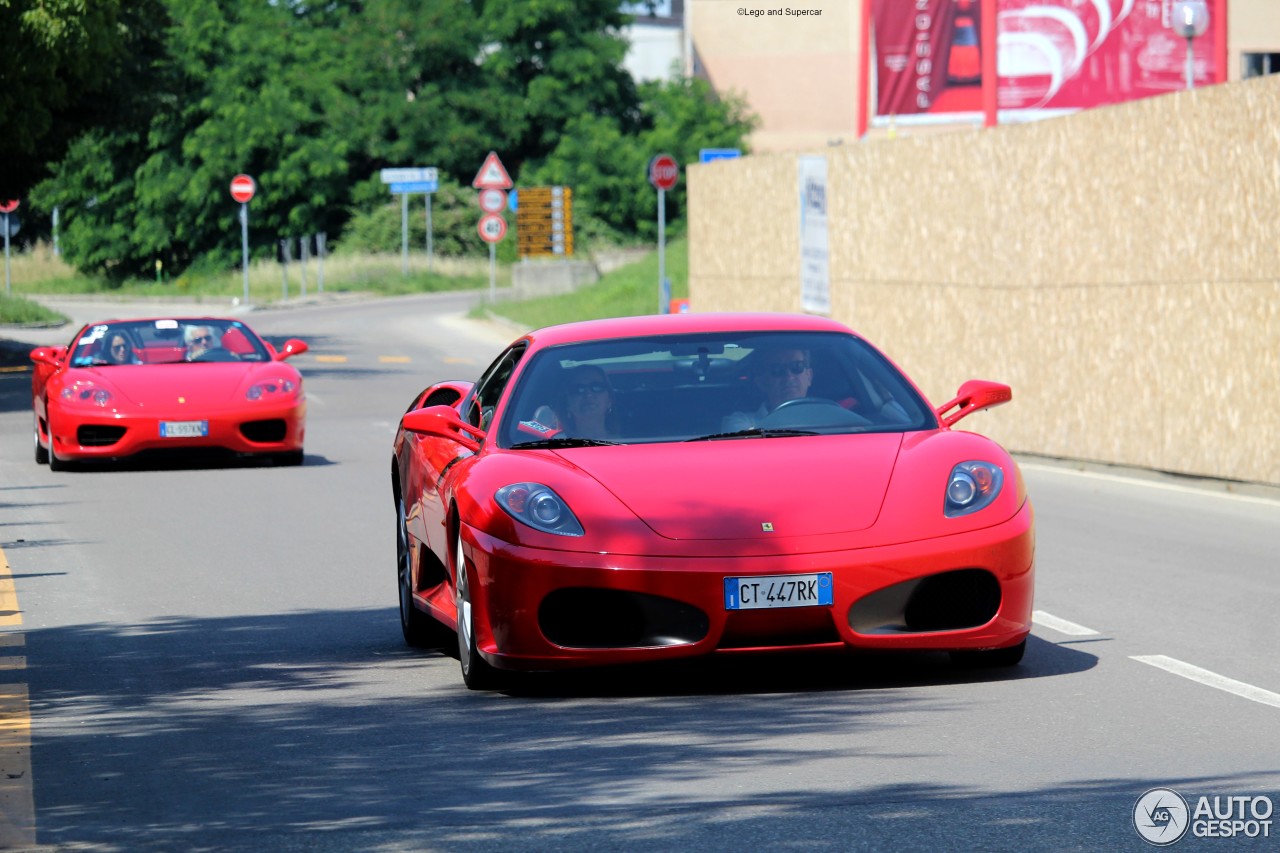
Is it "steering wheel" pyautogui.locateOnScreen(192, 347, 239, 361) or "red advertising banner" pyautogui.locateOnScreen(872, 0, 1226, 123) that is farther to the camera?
"red advertising banner" pyautogui.locateOnScreen(872, 0, 1226, 123)

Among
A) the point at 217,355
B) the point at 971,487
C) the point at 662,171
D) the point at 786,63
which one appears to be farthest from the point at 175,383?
the point at 786,63

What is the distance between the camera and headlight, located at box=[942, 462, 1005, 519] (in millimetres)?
7973

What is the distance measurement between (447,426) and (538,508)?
97cm

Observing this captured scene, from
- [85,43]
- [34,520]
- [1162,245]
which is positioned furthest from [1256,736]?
[85,43]

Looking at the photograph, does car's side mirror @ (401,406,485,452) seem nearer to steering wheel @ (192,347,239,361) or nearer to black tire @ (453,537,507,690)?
black tire @ (453,537,507,690)

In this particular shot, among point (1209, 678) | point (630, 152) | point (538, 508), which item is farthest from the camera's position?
point (630, 152)

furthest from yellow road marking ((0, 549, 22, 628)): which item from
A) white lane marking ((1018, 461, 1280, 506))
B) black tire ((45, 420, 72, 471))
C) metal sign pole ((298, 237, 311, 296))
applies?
metal sign pole ((298, 237, 311, 296))

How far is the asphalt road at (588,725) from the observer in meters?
5.84

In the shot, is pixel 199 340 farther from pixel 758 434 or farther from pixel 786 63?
pixel 786 63

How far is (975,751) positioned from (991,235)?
47.7ft

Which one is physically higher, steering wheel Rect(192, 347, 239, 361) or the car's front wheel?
steering wheel Rect(192, 347, 239, 361)

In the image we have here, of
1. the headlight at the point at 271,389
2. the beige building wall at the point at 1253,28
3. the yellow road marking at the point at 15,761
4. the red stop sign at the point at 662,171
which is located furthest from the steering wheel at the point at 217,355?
the beige building wall at the point at 1253,28

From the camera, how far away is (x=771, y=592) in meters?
7.64

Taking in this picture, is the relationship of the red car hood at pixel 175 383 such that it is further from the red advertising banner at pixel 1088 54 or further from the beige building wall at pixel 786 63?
the beige building wall at pixel 786 63
